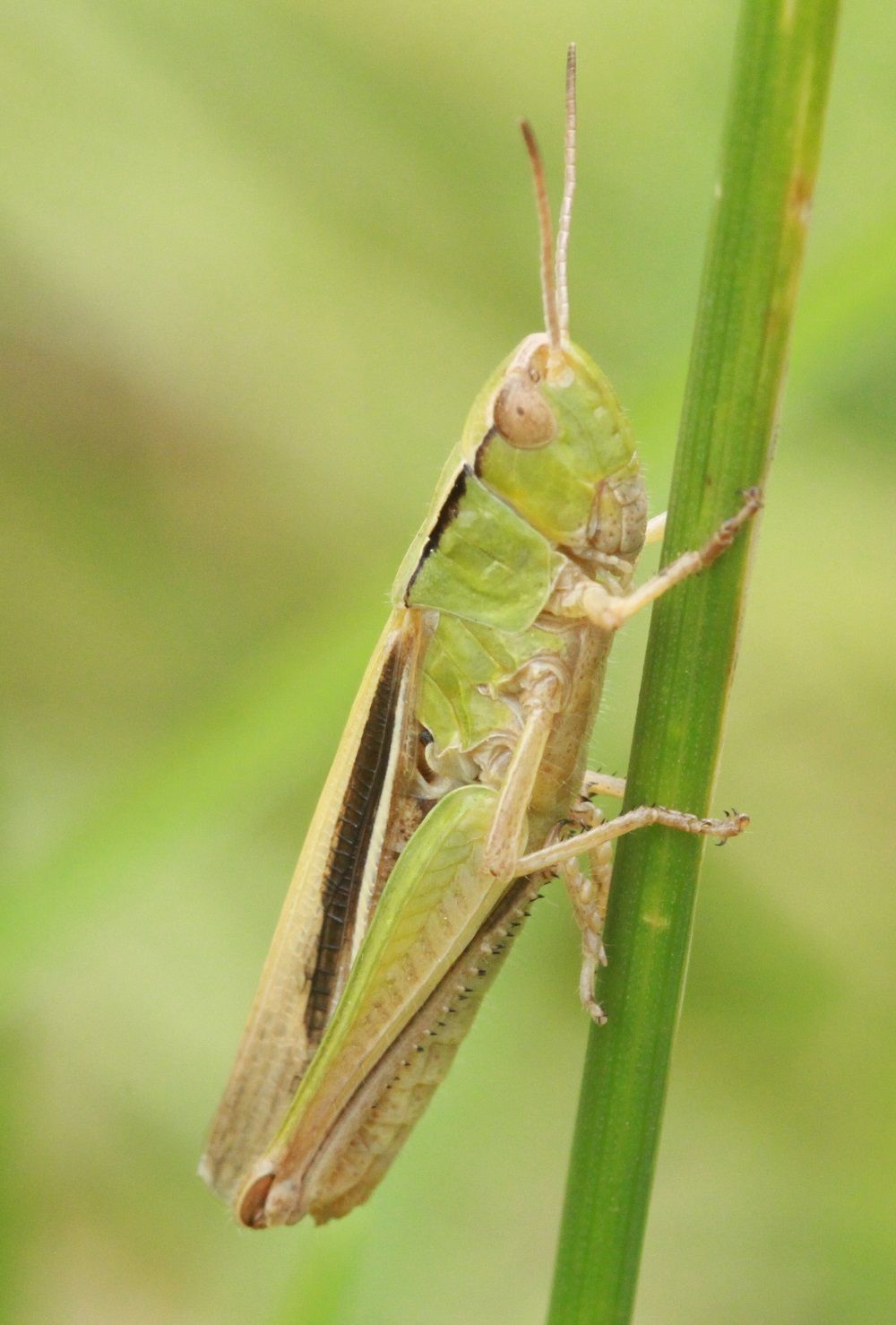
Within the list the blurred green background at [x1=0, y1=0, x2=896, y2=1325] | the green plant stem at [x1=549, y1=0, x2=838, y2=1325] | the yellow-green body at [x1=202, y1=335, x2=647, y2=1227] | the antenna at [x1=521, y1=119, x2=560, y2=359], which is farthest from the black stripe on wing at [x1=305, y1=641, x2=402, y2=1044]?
the green plant stem at [x1=549, y1=0, x2=838, y2=1325]

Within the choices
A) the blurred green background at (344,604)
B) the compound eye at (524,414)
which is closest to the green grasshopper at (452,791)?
the compound eye at (524,414)

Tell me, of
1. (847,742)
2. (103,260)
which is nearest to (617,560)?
(847,742)

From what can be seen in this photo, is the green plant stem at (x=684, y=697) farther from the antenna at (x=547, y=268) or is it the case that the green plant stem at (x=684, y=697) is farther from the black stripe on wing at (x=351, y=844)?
the black stripe on wing at (x=351, y=844)

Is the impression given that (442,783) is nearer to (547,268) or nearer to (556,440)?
(556,440)

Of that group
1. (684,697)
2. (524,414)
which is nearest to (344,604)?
(524,414)

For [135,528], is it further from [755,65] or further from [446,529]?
[755,65]
